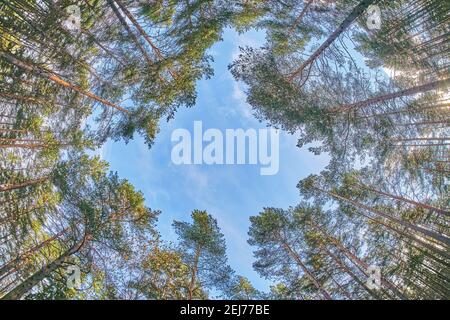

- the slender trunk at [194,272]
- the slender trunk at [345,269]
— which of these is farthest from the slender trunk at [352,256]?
the slender trunk at [194,272]

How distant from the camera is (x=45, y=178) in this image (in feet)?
39.6

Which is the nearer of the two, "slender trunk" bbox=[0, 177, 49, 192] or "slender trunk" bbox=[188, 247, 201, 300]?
"slender trunk" bbox=[0, 177, 49, 192]

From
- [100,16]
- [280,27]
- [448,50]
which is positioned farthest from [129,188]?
[448,50]

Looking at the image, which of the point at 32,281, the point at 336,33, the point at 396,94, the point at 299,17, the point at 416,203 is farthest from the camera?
the point at 299,17

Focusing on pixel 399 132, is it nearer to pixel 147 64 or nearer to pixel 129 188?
pixel 147 64

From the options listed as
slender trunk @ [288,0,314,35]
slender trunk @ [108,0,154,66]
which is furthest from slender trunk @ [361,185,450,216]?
slender trunk @ [108,0,154,66]

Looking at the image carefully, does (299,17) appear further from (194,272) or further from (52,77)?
(194,272)

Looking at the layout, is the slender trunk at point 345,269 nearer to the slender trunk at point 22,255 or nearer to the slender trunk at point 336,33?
the slender trunk at point 336,33

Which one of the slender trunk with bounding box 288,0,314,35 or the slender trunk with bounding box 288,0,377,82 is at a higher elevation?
the slender trunk with bounding box 288,0,314,35

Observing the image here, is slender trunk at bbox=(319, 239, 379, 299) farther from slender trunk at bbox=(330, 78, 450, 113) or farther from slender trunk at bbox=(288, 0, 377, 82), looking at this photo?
slender trunk at bbox=(288, 0, 377, 82)

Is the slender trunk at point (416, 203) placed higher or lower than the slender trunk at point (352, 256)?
higher

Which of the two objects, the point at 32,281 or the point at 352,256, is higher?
the point at 352,256

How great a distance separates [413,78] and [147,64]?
925 cm

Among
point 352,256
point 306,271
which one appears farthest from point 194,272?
point 352,256
